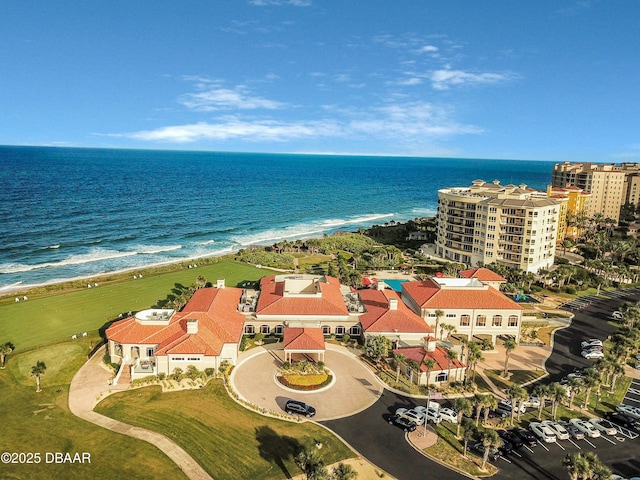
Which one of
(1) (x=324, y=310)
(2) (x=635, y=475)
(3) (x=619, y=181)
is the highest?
(3) (x=619, y=181)

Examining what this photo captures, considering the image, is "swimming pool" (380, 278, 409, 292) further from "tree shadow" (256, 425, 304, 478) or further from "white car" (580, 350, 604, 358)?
"tree shadow" (256, 425, 304, 478)

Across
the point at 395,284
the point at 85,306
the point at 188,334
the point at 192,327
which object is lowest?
the point at 85,306

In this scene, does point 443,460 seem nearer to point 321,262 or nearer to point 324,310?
point 324,310

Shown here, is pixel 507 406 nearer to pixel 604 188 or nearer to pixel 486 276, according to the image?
pixel 486 276

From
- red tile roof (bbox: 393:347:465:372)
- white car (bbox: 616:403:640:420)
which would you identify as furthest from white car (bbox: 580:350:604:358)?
red tile roof (bbox: 393:347:465:372)

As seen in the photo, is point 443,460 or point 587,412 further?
point 587,412

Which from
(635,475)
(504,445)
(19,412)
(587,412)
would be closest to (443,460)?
(504,445)

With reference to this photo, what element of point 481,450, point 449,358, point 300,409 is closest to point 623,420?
point 481,450
